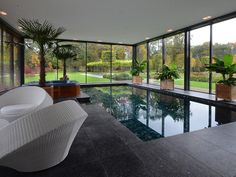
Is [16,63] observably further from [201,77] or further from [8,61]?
[201,77]

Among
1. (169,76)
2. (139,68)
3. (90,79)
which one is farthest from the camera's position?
(90,79)

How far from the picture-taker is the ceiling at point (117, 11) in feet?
16.3

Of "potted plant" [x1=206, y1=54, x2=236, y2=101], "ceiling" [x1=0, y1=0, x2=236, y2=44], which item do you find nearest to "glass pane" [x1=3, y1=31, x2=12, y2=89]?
"ceiling" [x1=0, y1=0, x2=236, y2=44]

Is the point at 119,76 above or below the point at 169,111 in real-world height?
above

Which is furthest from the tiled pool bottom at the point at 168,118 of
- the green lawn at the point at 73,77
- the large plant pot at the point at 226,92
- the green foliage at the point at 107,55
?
the green foliage at the point at 107,55

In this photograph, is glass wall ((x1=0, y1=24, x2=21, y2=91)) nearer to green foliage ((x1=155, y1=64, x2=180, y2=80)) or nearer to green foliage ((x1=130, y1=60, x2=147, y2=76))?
green foliage ((x1=155, y1=64, x2=180, y2=80))

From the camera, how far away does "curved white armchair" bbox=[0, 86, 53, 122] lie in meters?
2.87

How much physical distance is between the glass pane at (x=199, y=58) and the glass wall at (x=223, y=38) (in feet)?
1.08

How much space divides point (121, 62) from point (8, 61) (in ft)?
25.7

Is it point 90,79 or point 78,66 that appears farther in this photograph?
point 90,79

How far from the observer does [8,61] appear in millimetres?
7770

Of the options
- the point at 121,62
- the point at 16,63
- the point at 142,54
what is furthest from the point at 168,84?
the point at 16,63

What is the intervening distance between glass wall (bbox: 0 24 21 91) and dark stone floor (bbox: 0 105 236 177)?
5587mm

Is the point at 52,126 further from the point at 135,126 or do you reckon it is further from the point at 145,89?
Answer: the point at 145,89
